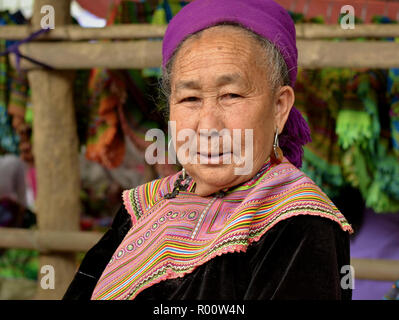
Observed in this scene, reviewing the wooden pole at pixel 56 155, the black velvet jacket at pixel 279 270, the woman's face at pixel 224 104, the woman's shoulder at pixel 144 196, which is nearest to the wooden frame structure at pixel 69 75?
the wooden pole at pixel 56 155

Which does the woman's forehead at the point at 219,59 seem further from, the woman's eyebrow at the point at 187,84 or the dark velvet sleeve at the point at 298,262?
the dark velvet sleeve at the point at 298,262

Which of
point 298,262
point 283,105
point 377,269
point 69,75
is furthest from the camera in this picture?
point 69,75

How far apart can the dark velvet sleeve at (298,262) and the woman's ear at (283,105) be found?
33cm

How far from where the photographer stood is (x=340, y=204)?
3.12 metres

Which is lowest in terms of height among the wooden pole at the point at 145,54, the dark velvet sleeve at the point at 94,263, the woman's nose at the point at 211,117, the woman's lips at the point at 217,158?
the dark velvet sleeve at the point at 94,263

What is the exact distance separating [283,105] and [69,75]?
1939 millimetres

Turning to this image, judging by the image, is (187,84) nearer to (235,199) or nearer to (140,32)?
(235,199)

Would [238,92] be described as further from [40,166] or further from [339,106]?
[40,166]

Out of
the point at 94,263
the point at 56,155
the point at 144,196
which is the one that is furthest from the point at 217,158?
the point at 56,155

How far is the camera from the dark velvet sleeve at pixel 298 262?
112cm

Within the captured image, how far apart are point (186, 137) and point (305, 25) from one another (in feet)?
5.01

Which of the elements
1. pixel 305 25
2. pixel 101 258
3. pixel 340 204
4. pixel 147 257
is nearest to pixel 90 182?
pixel 340 204

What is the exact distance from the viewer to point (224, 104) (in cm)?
130
